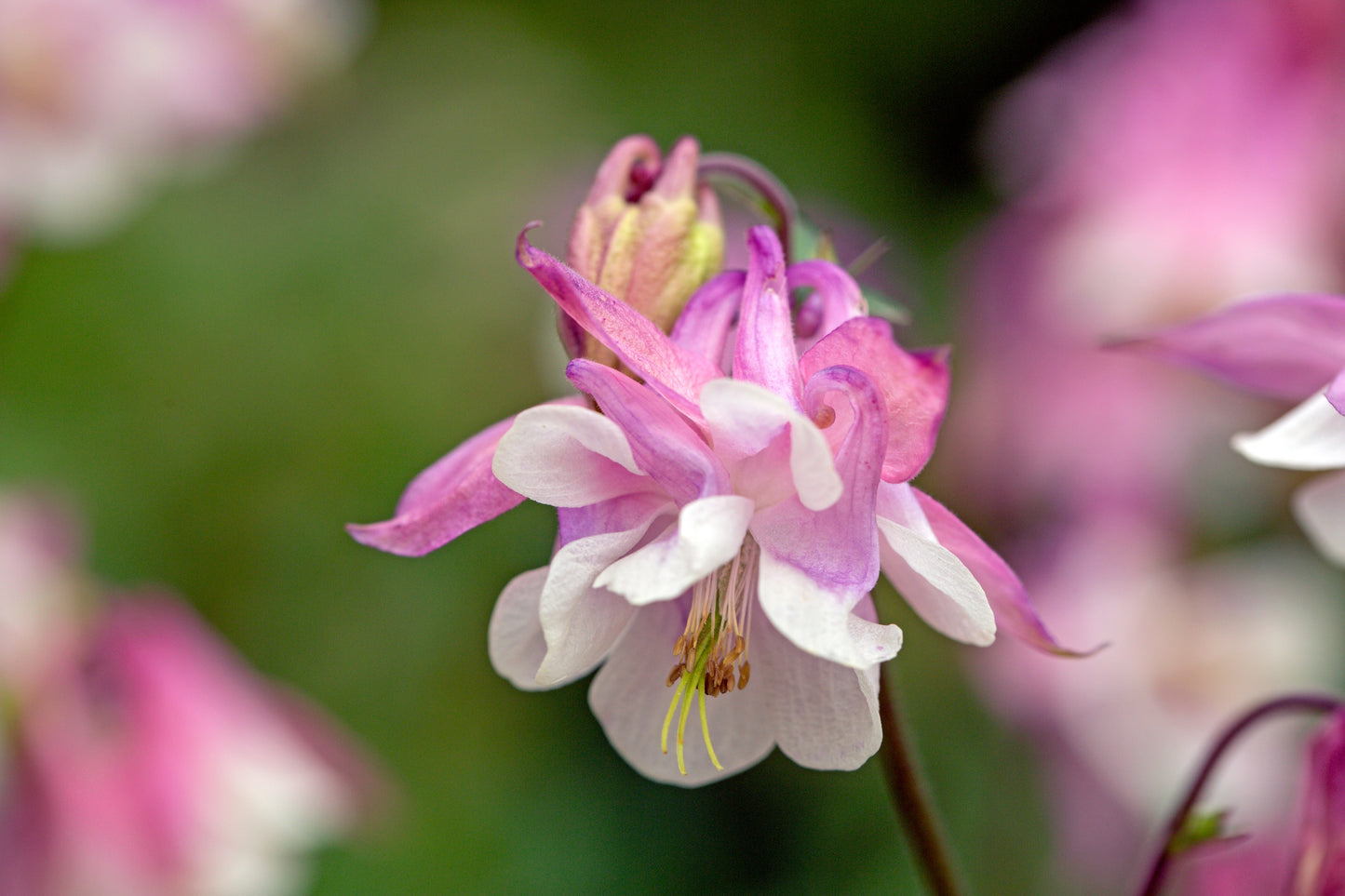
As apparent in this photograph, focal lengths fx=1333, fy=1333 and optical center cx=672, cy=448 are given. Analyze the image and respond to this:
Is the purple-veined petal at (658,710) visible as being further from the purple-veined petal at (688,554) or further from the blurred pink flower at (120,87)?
the blurred pink flower at (120,87)

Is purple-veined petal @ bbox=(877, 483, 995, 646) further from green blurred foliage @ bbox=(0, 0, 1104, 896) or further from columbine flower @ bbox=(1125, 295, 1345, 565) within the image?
green blurred foliage @ bbox=(0, 0, 1104, 896)

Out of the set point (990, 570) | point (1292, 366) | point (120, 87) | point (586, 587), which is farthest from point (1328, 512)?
point (120, 87)

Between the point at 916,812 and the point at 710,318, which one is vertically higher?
the point at 710,318

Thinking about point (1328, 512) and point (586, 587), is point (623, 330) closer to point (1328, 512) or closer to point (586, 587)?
point (586, 587)

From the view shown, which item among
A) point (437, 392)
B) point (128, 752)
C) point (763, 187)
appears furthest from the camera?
point (437, 392)

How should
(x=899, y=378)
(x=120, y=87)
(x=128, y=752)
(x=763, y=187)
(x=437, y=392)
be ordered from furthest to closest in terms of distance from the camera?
(x=437, y=392), (x=120, y=87), (x=128, y=752), (x=763, y=187), (x=899, y=378)

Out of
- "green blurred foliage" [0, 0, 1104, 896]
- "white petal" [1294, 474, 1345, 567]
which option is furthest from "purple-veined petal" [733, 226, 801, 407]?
"green blurred foliage" [0, 0, 1104, 896]

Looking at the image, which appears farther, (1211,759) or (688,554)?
(1211,759)

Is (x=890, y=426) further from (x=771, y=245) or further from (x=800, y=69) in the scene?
(x=800, y=69)

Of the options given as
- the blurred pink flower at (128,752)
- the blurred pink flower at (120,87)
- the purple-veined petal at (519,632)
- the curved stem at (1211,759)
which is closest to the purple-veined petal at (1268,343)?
the curved stem at (1211,759)
